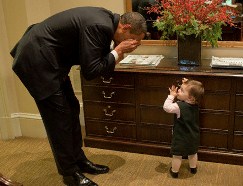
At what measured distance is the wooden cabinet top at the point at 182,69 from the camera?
2.64 metres

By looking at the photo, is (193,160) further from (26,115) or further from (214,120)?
(26,115)

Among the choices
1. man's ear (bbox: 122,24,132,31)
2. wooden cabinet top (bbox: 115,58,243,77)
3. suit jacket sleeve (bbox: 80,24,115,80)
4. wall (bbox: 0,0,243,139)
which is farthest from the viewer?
wall (bbox: 0,0,243,139)

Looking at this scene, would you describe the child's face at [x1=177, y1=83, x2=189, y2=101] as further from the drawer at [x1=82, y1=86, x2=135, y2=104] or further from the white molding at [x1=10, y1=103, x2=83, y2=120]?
the white molding at [x1=10, y1=103, x2=83, y2=120]

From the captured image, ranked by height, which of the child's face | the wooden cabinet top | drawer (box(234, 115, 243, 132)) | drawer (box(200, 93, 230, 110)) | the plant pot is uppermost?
the plant pot

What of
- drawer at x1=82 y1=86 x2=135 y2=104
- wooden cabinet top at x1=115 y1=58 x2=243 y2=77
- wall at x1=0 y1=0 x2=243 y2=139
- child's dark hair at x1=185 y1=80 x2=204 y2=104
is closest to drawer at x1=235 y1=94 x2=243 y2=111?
wooden cabinet top at x1=115 y1=58 x2=243 y2=77

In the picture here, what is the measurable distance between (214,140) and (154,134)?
0.49m

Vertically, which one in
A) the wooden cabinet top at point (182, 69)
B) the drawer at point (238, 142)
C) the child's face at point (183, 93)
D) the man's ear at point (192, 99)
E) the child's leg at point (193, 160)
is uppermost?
the wooden cabinet top at point (182, 69)

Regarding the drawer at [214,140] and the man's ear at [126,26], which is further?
the drawer at [214,140]

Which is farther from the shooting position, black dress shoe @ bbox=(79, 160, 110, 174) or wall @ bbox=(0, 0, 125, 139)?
wall @ bbox=(0, 0, 125, 139)

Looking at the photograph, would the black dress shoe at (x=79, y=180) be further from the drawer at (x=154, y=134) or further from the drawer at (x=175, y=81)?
the drawer at (x=175, y=81)

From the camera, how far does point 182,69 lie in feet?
9.09

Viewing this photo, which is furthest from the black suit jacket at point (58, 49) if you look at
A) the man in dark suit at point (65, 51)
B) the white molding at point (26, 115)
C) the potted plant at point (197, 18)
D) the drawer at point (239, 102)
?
the white molding at point (26, 115)

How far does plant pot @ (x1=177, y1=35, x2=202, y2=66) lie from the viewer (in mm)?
2830

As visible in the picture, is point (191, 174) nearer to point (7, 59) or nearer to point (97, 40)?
point (97, 40)
